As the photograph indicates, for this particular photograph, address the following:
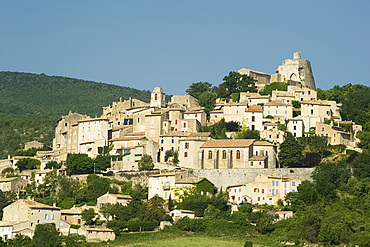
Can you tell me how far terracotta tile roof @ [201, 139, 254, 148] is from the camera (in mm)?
74938

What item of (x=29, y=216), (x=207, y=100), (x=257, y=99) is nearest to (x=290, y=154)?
(x=257, y=99)

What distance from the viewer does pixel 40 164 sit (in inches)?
3324

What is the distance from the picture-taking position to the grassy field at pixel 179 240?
59513 mm

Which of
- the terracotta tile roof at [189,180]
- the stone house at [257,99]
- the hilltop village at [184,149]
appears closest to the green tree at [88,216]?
the hilltop village at [184,149]

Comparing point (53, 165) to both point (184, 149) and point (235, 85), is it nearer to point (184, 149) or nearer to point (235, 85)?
point (184, 149)

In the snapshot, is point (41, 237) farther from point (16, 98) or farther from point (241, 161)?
point (16, 98)

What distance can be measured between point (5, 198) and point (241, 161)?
24.5 metres

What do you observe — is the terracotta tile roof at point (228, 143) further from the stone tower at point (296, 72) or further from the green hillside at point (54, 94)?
the green hillside at point (54, 94)

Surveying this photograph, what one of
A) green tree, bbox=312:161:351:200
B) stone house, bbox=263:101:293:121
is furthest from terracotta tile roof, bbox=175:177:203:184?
stone house, bbox=263:101:293:121

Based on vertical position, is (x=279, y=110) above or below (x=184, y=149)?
above

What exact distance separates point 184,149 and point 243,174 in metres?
8.76

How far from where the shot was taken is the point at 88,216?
213 feet

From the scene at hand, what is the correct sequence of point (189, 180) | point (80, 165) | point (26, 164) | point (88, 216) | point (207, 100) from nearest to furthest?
point (88, 216) < point (189, 180) < point (80, 165) < point (26, 164) < point (207, 100)

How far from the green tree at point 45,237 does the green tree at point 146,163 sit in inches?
641
